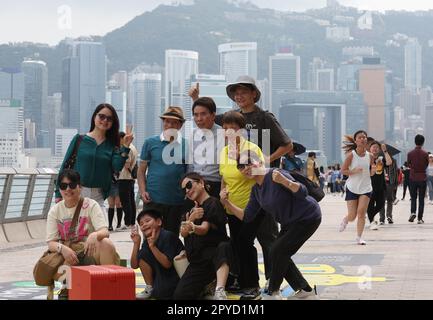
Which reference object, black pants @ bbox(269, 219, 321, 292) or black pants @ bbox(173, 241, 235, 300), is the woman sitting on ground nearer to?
black pants @ bbox(173, 241, 235, 300)

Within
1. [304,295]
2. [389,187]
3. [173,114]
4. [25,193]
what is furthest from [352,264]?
[389,187]

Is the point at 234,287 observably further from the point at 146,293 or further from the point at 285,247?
the point at 285,247

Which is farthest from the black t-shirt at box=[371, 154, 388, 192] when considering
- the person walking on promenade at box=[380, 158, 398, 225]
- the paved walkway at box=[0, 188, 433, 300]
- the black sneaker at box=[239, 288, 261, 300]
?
the black sneaker at box=[239, 288, 261, 300]

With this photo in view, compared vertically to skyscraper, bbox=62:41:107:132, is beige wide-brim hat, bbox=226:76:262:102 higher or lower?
lower

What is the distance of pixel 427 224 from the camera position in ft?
61.7

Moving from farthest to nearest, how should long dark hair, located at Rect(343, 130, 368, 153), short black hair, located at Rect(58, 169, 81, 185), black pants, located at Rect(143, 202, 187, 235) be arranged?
1. long dark hair, located at Rect(343, 130, 368, 153)
2. black pants, located at Rect(143, 202, 187, 235)
3. short black hair, located at Rect(58, 169, 81, 185)

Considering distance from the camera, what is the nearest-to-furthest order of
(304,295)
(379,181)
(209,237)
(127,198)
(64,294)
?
(64,294), (304,295), (209,237), (379,181), (127,198)

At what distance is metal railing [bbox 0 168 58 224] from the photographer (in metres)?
15.5

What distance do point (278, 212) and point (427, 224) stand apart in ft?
38.5

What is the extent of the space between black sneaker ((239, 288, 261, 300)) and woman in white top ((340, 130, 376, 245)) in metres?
5.74

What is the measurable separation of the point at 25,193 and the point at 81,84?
→ 16046 centimetres

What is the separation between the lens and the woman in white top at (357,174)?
45.8ft

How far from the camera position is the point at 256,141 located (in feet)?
27.2
